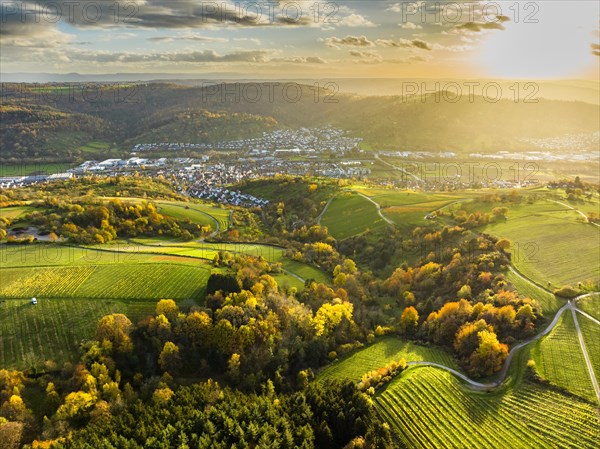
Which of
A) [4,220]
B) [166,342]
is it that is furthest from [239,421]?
[4,220]

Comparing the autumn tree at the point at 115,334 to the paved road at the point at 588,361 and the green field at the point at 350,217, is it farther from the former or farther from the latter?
the green field at the point at 350,217

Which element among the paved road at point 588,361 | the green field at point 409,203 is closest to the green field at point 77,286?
the green field at point 409,203

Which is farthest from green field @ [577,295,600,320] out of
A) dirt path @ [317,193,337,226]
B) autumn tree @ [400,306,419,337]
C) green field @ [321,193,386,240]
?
dirt path @ [317,193,337,226]

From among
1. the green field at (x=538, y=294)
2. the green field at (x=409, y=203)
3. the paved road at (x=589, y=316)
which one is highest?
the green field at (x=409, y=203)

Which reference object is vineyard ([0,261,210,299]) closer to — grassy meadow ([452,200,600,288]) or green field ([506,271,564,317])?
green field ([506,271,564,317])

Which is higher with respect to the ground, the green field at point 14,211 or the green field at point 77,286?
the green field at point 14,211

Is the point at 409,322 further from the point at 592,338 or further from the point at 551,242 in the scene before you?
the point at 551,242
